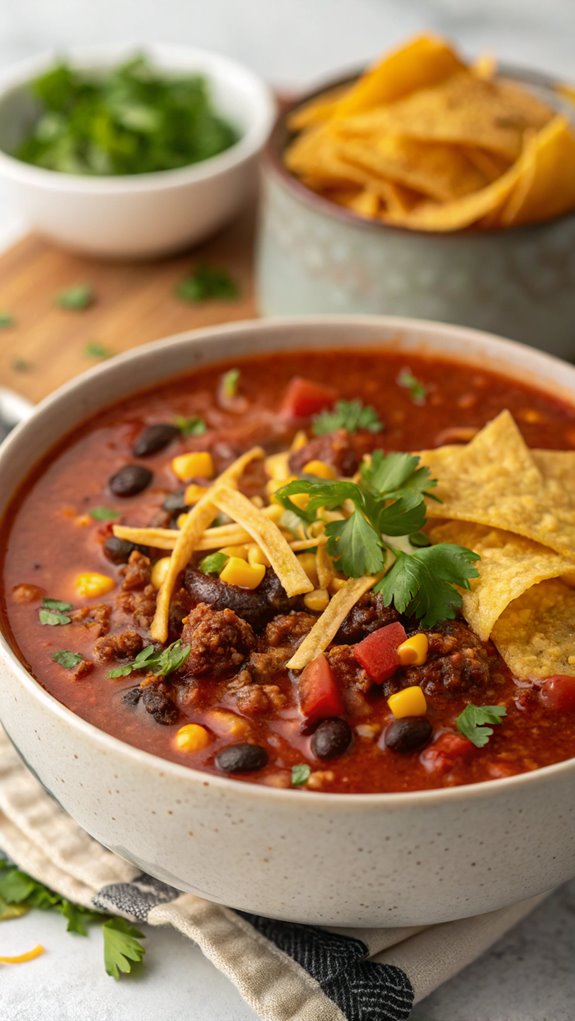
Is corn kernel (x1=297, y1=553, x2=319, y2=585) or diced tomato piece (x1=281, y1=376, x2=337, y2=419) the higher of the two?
corn kernel (x1=297, y1=553, x2=319, y2=585)

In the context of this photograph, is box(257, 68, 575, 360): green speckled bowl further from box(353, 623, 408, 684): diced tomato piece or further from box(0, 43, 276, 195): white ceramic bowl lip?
box(353, 623, 408, 684): diced tomato piece

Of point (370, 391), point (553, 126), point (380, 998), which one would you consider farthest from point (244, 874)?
point (553, 126)

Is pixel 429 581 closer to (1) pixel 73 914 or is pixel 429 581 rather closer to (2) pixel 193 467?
(2) pixel 193 467

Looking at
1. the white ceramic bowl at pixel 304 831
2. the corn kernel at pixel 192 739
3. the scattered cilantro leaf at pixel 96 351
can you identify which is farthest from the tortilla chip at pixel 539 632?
the scattered cilantro leaf at pixel 96 351

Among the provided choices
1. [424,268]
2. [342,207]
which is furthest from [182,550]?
[342,207]

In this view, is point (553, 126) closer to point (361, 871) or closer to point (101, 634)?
point (101, 634)

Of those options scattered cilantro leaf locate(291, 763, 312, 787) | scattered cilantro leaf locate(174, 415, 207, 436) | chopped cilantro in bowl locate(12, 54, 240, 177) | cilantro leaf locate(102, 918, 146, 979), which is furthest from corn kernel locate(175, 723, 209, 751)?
chopped cilantro in bowl locate(12, 54, 240, 177)
